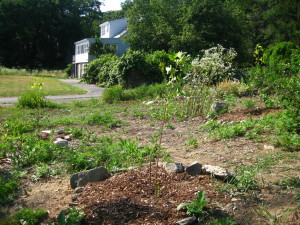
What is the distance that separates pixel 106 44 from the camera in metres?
33.0

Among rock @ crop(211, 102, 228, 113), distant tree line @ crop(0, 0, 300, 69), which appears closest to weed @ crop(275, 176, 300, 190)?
rock @ crop(211, 102, 228, 113)

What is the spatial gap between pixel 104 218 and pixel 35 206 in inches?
33.4

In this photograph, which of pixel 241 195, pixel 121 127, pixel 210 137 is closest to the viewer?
pixel 241 195

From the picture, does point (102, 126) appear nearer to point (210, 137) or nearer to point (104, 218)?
point (210, 137)

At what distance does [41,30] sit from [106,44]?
86.9 feet

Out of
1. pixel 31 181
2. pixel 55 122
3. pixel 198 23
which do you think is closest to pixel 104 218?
pixel 31 181

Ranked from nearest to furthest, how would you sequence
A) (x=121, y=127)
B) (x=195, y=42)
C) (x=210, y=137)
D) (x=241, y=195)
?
(x=241, y=195) → (x=210, y=137) → (x=121, y=127) → (x=195, y=42)

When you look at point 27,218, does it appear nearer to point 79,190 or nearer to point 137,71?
point 79,190

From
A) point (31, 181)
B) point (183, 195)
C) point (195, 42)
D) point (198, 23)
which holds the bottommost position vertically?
point (31, 181)

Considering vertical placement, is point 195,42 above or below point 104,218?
above

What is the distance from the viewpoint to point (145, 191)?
3.02 metres

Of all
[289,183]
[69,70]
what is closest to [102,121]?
[289,183]

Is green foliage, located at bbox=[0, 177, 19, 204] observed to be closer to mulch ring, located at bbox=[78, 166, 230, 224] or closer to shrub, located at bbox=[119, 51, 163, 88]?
mulch ring, located at bbox=[78, 166, 230, 224]

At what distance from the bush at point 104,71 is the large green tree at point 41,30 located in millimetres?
30619
